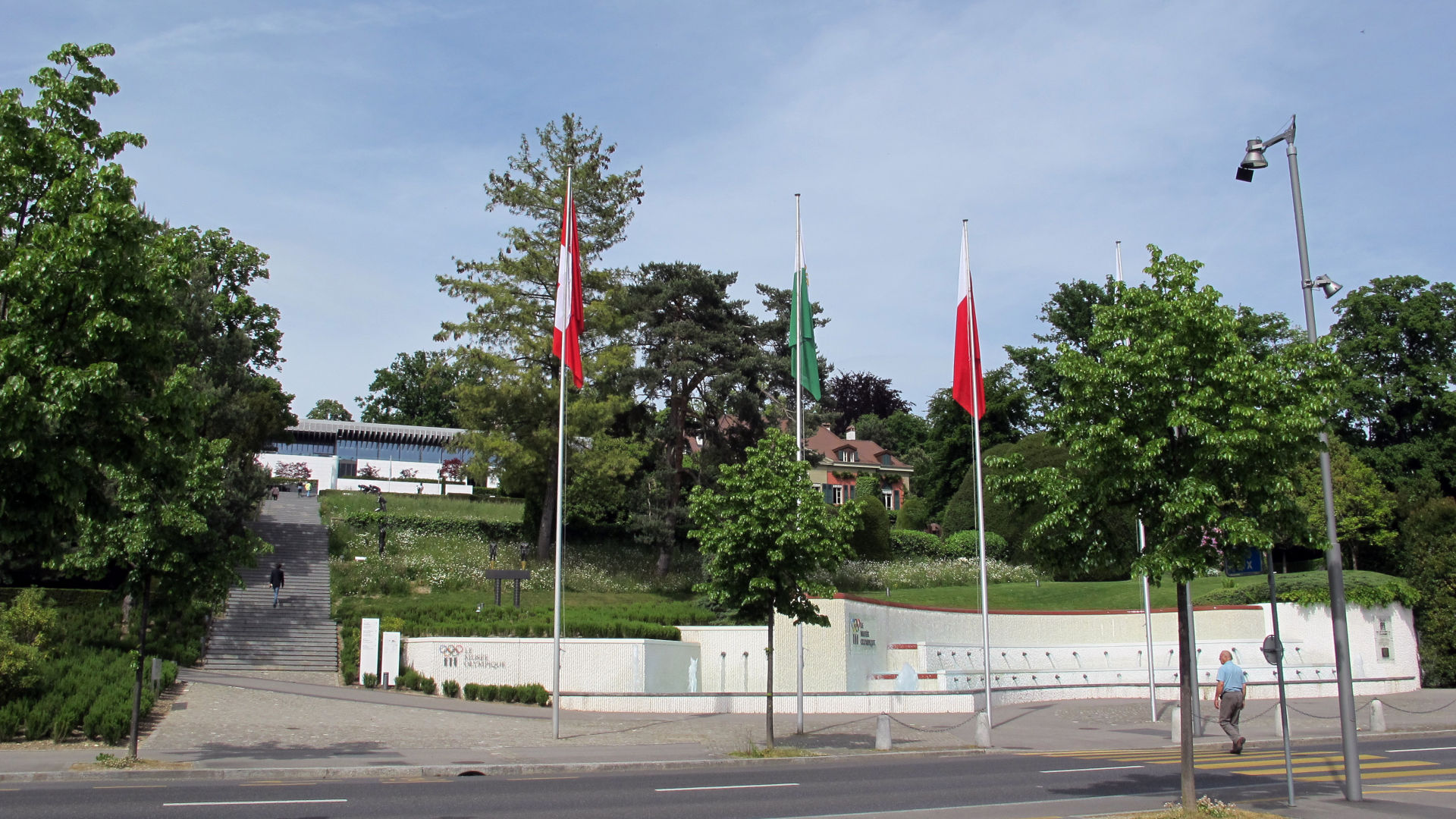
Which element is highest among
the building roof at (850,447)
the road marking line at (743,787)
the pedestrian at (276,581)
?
the building roof at (850,447)

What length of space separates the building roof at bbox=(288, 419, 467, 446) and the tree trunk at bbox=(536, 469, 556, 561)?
4177 centimetres

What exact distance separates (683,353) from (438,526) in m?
13.7

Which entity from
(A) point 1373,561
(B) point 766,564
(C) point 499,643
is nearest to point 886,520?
(A) point 1373,561

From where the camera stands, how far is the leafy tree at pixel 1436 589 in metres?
35.6

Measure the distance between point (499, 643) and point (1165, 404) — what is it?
1918 centimetres

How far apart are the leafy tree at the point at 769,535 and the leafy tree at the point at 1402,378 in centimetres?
4053

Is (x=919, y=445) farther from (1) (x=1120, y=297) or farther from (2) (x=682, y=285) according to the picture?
(1) (x=1120, y=297)

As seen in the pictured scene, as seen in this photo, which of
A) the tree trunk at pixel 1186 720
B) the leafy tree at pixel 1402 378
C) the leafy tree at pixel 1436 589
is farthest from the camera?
the leafy tree at pixel 1402 378

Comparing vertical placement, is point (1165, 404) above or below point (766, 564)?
above

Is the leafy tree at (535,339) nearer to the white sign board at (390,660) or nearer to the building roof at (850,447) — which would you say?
the white sign board at (390,660)

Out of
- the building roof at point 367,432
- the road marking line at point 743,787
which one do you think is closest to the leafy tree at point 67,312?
the road marking line at point 743,787

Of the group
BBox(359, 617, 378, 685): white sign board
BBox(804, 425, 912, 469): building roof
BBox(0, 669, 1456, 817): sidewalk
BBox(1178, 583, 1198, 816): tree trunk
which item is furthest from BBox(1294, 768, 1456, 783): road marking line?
BBox(804, 425, 912, 469): building roof

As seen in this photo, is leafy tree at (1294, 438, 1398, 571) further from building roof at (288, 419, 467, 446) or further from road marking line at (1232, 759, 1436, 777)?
building roof at (288, 419, 467, 446)

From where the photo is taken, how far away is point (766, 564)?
18953mm
